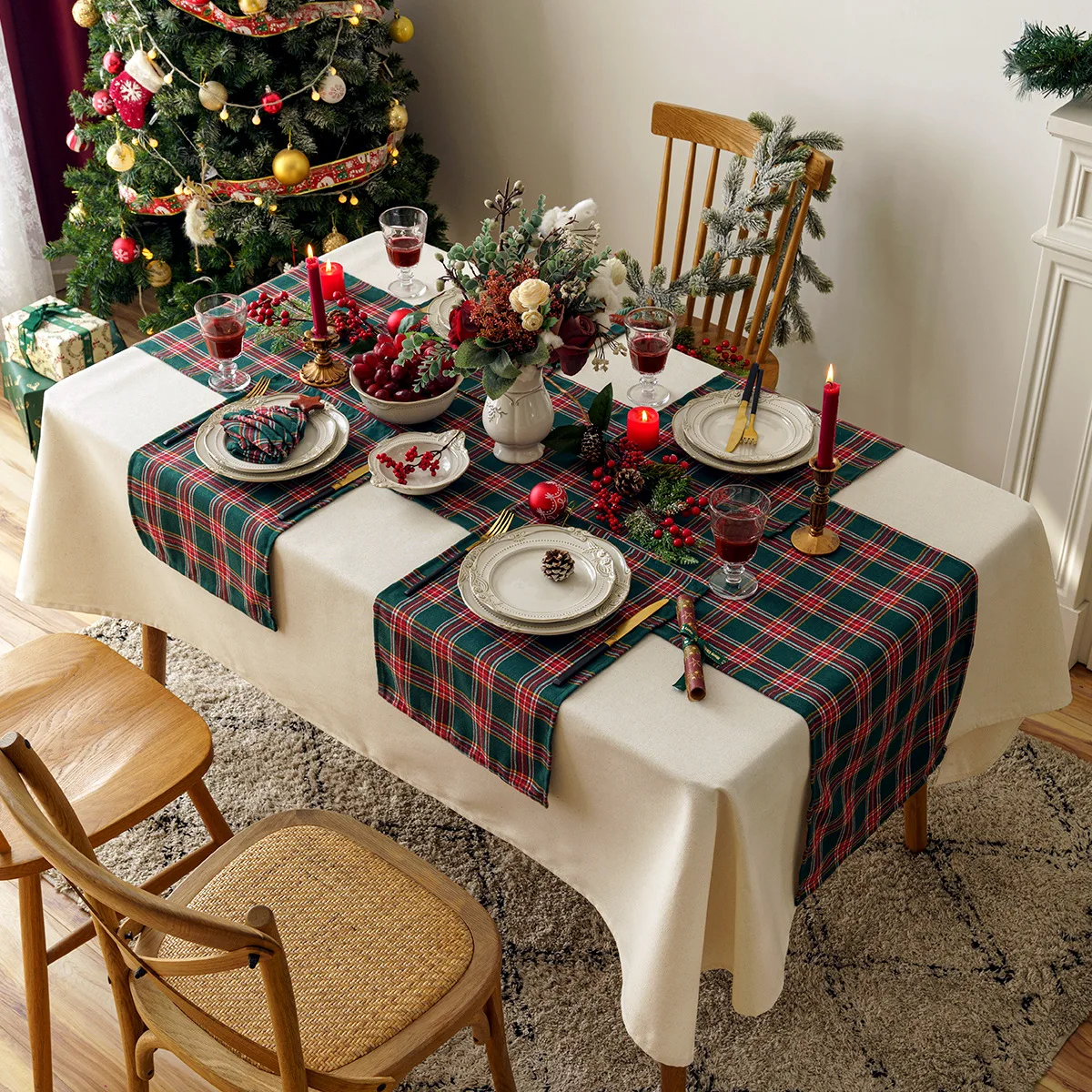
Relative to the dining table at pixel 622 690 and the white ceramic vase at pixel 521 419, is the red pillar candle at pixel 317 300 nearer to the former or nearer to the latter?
the dining table at pixel 622 690

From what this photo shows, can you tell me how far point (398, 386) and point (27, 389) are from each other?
162 cm

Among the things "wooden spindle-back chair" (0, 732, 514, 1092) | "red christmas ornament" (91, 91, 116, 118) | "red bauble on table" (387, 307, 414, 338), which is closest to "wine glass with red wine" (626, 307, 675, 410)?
"red bauble on table" (387, 307, 414, 338)

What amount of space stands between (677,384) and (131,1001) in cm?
125

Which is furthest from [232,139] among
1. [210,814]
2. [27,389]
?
[210,814]

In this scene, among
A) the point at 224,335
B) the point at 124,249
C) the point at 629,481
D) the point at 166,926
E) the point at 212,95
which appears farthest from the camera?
the point at 124,249

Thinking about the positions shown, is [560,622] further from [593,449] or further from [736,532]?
[593,449]

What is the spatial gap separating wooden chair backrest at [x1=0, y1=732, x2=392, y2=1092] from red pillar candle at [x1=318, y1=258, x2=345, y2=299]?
1.18 meters

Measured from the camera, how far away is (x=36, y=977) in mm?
1831

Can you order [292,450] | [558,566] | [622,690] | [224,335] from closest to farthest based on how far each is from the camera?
[622,690] → [558,566] → [292,450] → [224,335]

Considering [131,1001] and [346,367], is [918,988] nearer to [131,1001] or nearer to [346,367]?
[131,1001]

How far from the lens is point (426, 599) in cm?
167

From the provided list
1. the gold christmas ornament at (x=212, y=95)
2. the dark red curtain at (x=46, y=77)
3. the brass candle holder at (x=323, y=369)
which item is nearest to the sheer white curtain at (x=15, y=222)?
the dark red curtain at (x=46, y=77)

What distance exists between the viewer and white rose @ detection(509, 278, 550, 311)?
1637 mm

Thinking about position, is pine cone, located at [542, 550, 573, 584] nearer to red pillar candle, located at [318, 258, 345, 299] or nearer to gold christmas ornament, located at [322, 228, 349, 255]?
red pillar candle, located at [318, 258, 345, 299]
